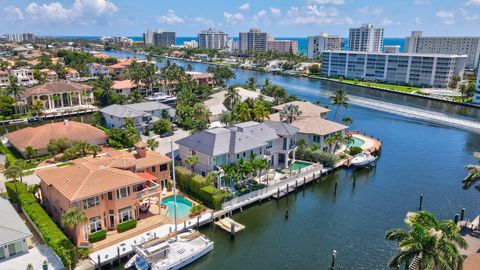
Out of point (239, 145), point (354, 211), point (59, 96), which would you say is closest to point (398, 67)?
point (354, 211)

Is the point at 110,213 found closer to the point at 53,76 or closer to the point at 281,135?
the point at 281,135

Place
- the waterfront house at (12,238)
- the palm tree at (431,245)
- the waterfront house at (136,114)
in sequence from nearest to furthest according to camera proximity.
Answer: the palm tree at (431,245)
the waterfront house at (12,238)
the waterfront house at (136,114)

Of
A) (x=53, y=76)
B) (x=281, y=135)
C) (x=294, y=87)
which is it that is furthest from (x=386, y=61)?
(x=53, y=76)

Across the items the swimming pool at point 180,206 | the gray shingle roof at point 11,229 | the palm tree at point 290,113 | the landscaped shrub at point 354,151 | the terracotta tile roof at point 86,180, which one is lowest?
the swimming pool at point 180,206

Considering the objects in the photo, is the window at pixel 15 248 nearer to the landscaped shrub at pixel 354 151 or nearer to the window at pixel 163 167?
the window at pixel 163 167

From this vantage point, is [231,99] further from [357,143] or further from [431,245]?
[431,245]

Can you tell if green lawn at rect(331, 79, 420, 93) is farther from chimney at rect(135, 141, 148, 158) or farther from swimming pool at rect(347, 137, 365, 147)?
chimney at rect(135, 141, 148, 158)

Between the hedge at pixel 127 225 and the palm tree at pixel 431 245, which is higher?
the palm tree at pixel 431 245

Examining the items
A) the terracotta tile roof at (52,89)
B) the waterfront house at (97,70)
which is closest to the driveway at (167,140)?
the terracotta tile roof at (52,89)
